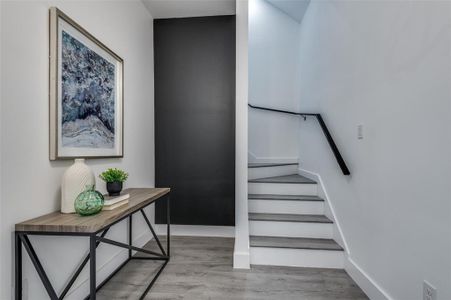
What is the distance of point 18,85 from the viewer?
1.23 metres

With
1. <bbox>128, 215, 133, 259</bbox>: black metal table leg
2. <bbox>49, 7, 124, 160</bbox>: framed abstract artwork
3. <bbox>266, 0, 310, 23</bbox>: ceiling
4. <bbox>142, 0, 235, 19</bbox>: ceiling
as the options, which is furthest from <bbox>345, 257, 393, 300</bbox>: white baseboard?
<bbox>266, 0, 310, 23</bbox>: ceiling

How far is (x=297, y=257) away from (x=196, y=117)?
1855 mm

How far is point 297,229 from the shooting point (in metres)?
2.47

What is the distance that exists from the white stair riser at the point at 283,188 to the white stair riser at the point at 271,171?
297 mm

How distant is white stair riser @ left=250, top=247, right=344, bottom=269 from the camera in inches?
87.6

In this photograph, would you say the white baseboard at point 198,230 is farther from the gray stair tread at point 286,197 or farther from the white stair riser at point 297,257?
the white stair riser at point 297,257

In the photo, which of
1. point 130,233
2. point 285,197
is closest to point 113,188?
point 130,233

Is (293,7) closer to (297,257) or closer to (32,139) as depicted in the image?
(297,257)

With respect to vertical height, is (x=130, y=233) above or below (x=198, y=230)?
above

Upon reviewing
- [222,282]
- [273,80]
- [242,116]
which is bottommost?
[222,282]

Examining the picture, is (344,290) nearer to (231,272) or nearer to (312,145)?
(231,272)

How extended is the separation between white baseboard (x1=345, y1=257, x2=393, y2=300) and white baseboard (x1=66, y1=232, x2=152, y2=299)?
1.99 m

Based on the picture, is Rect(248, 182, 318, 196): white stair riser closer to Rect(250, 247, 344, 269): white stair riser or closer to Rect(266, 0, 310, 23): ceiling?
Rect(250, 247, 344, 269): white stair riser

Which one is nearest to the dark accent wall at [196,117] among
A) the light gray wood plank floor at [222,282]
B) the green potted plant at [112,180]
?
the light gray wood plank floor at [222,282]
